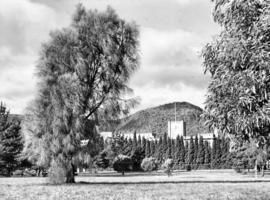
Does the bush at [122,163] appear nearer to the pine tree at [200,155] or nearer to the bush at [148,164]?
the bush at [148,164]

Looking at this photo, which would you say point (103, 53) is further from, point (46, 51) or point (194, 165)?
point (194, 165)

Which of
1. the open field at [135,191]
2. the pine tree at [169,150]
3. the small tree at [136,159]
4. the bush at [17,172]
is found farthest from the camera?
the pine tree at [169,150]

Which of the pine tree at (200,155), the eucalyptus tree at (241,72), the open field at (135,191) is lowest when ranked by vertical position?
the open field at (135,191)

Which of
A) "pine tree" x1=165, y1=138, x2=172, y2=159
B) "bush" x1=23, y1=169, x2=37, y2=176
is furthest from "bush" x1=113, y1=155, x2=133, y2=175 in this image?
"pine tree" x1=165, y1=138, x2=172, y2=159

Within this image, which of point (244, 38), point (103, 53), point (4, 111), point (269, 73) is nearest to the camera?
point (269, 73)

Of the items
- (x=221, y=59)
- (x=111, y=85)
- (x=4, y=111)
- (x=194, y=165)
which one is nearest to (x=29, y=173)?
(x=4, y=111)

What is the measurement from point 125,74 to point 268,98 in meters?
20.7

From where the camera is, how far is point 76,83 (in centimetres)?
2922

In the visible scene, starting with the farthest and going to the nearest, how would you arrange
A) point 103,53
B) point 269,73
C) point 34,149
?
1. point 103,53
2. point 34,149
3. point 269,73

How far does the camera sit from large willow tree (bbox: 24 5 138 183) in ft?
93.2

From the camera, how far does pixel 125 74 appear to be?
105 feet

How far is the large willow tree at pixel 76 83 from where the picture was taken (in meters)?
28.4

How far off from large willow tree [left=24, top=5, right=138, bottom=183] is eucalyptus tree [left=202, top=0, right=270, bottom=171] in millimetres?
16581

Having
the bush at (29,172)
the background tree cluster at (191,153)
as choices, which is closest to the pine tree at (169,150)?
the background tree cluster at (191,153)
